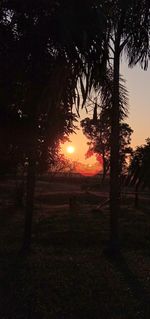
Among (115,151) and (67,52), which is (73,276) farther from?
(67,52)

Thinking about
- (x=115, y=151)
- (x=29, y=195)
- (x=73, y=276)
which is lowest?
(x=73, y=276)

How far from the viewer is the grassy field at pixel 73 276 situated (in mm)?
8633

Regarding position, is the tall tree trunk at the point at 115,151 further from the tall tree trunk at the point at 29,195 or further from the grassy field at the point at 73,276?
the tall tree trunk at the point at 29,195


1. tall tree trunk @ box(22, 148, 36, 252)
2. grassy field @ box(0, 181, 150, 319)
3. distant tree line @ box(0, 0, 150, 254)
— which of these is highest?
distant tree line @ box(0, 0, 150, 254)

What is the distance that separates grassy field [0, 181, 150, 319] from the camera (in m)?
8.63

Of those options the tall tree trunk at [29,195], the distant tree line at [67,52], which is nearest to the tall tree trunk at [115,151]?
the distant tree line at [67,52]

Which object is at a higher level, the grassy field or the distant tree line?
the distant tree line

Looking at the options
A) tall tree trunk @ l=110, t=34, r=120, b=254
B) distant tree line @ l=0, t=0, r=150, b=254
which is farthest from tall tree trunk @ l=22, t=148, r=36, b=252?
tall tree trunk @ l=110, t=34, r=120, b=254

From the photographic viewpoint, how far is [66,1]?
11312 millimetres

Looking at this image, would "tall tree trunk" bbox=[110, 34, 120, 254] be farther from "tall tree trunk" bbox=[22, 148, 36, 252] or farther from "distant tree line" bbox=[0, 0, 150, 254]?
"tall tree trunk" bbox=[22, 148, 36, 252]

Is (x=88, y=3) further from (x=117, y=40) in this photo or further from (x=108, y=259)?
(x=108, y=259)

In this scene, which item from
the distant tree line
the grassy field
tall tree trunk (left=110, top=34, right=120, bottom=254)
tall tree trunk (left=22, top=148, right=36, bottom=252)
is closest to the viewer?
the grassy field

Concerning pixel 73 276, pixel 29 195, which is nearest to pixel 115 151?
pixel 29 195

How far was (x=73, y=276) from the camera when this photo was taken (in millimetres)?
10898
